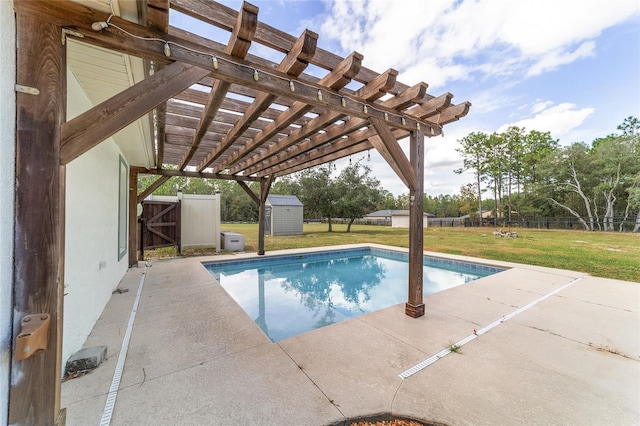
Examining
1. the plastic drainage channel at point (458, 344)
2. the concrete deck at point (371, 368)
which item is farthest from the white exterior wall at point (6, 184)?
the plastic drainage channel at point (458, 344)

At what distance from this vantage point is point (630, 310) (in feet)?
11.8

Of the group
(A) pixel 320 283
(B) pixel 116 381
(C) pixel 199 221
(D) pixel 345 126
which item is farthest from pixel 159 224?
(D) pixel 345 126

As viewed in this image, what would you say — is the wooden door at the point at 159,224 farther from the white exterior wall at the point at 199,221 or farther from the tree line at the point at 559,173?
the tree line at the point at 559,173

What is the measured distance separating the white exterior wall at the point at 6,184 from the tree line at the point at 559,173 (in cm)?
2732

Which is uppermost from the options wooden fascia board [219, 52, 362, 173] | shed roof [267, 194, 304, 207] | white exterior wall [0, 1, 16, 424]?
wooden fascia board [219, 52, 362, 173]

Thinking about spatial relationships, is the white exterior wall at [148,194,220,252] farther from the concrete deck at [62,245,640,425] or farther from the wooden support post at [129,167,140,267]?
the concrete deck at [62,245,640,425]

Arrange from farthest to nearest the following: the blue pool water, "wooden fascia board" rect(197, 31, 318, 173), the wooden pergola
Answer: the blue pool water < "wooden fascia board" rect(197, 31, 318, 173) < the wooden pergola

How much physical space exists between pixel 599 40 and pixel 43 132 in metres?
10.8

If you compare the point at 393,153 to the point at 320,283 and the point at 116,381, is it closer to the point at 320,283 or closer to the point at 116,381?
the point at 116,381

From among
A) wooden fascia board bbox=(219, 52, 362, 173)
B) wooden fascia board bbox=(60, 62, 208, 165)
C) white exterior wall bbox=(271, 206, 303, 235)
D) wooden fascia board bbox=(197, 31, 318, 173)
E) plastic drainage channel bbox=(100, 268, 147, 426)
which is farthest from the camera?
white exterior wall bbox=(271, 206, 303, 235)

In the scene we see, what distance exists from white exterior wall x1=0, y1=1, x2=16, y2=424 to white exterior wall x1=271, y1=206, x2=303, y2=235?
1483 centimetres

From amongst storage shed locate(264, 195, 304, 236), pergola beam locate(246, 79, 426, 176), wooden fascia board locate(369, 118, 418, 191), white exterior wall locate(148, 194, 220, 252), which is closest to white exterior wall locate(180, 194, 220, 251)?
white exterior wall locate(148, 194, 220, 252)

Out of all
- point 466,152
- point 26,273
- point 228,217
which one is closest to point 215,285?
point 26,273

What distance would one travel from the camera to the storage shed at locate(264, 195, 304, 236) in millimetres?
16078
